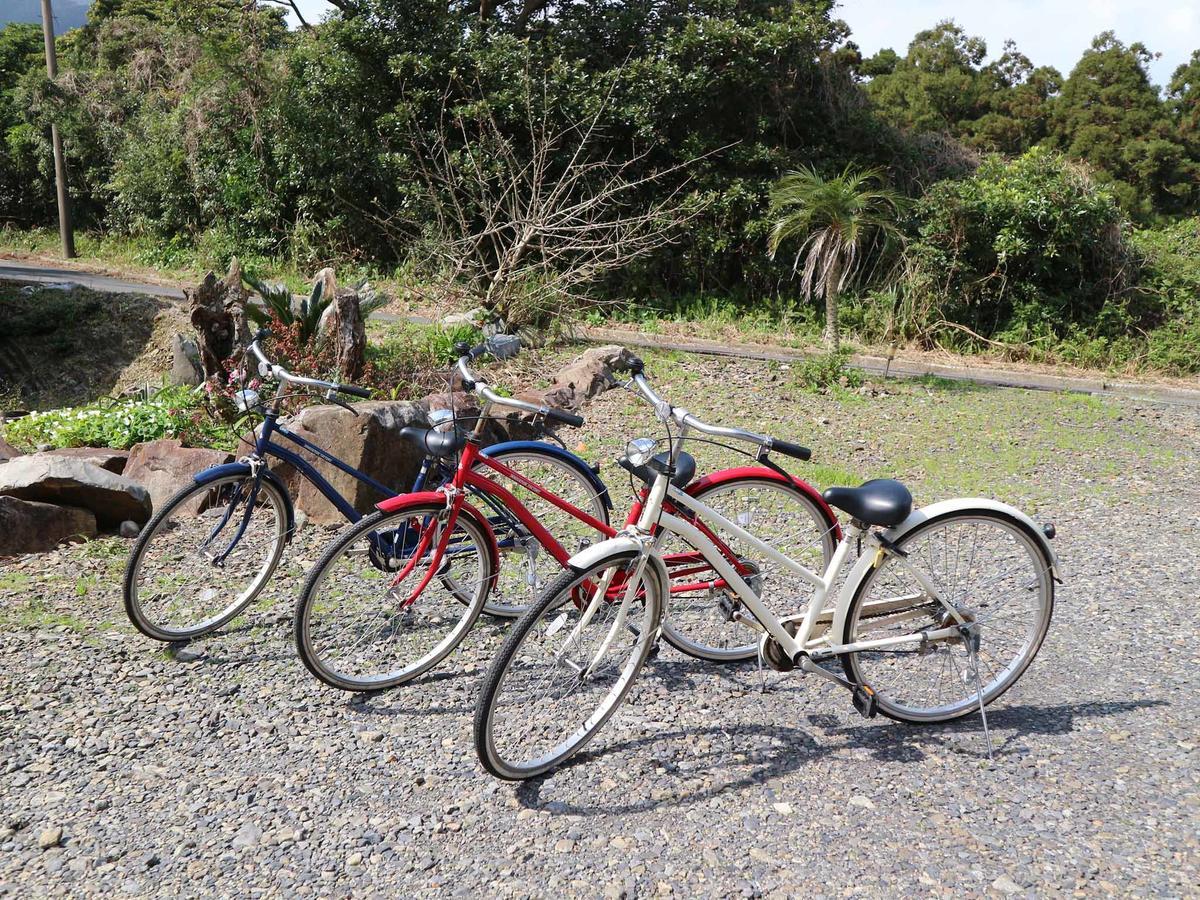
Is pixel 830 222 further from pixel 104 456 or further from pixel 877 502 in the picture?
pixel 877 502

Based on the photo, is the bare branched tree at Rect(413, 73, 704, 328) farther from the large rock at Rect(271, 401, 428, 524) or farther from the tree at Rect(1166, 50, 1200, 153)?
the tree at Rect(1166, 50, 1200, 153)

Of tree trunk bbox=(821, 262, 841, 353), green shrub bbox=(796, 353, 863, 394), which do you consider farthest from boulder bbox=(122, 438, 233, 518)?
tree trunk bbox=(821, 262, 841, 353)

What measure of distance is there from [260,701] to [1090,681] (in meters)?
3.19

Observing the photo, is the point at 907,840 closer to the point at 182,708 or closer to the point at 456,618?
the point at 456,618

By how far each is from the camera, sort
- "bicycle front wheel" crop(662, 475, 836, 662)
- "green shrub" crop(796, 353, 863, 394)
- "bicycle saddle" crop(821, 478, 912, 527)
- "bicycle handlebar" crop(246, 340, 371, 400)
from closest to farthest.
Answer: "bicycle saddle" crop(821, 478, 912, 527) < "bicycle front wheel" crop(662, 475, 836, 662) < "bicycle handlebar" crop(246, 340, 371, 400) < "green shrub" crop(796, 353, 863, 394)

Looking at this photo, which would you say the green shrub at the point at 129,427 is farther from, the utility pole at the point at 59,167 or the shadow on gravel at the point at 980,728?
the utility pole at the point at 59,167

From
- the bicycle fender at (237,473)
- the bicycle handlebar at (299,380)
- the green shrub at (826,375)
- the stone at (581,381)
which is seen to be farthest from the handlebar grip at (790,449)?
the green shrub at (826,375)

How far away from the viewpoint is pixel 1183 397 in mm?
10555

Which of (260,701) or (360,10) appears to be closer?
(260,701)

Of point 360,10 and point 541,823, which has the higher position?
point 360,10

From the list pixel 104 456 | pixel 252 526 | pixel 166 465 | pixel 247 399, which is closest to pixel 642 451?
pixel 247 399

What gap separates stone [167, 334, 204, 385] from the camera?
8523mm

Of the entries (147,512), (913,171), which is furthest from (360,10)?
(147,512)

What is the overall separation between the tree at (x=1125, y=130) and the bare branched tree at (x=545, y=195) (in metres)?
9.45
